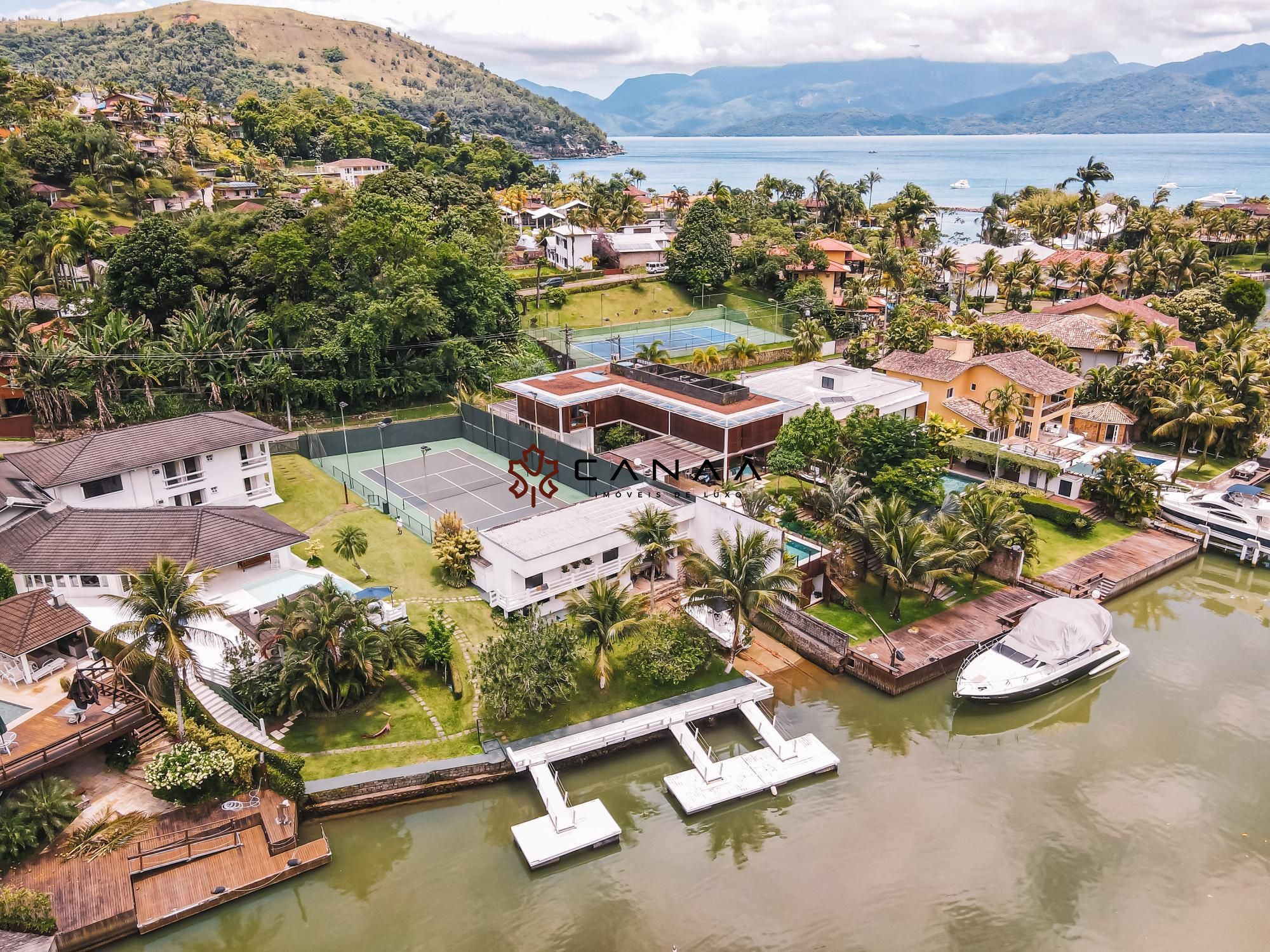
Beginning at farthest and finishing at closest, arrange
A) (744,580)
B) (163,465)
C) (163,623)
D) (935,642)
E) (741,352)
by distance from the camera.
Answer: (741,352)
(163,465)
(935,642)
(744,580)
(163,623)

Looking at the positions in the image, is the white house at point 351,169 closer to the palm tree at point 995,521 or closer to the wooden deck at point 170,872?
the palm tree at point 995,521

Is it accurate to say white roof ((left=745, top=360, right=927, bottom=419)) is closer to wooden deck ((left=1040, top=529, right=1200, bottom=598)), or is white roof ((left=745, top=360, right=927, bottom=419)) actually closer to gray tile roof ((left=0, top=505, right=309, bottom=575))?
wooden deck ((left=1040, top=529, right=1200, bottom=598))

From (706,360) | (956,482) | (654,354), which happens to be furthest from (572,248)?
(956,482)

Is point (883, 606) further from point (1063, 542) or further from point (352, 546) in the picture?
point (352, 546)

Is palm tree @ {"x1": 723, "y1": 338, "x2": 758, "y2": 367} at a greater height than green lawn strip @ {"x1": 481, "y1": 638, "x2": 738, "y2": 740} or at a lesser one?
greater

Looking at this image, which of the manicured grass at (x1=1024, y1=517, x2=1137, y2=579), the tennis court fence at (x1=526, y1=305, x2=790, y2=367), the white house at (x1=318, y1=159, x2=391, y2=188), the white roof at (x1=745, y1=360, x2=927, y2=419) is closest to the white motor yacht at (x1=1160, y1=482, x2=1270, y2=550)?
the manicured grass at (x1=1024, y1=517, x2=1137, y2=579)

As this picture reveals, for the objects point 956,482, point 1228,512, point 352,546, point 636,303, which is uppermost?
point 636,303

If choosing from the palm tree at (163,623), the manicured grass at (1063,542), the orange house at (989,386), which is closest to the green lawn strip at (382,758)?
the palm tree at (163,623)
